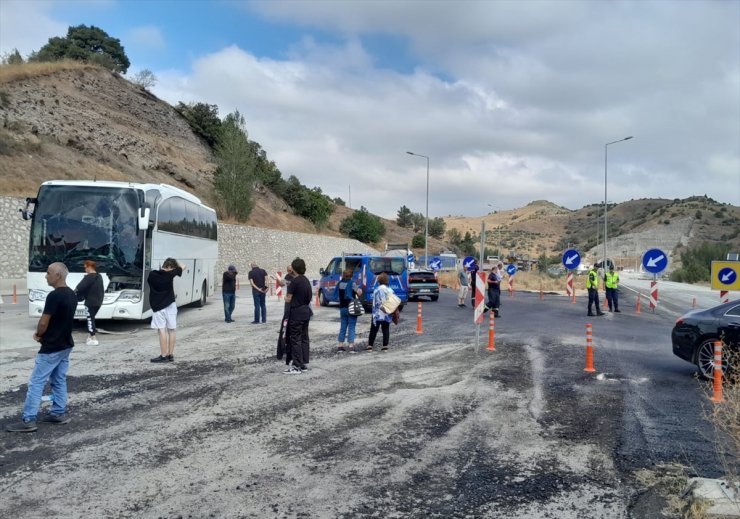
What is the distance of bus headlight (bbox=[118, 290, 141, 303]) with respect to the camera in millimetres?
15391

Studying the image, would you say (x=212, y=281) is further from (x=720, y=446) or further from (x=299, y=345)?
(x=720, y=446)

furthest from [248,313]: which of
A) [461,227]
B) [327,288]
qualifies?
[461,227]

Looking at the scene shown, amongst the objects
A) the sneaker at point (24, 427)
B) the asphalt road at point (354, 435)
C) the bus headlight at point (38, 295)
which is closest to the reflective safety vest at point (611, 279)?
the asphalt road at point (354, 435)

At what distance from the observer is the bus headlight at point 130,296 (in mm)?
15391

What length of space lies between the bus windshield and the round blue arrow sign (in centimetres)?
1482

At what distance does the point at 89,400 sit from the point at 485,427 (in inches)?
209

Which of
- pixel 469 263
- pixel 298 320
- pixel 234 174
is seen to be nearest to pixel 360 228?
pixel 234 174

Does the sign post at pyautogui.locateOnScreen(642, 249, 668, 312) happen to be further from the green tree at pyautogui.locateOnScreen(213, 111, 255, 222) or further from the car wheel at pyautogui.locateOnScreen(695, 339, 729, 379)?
the green tree at pyautogui.locateOnScreen(213, 111, 255, 222)

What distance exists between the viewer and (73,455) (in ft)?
20.5

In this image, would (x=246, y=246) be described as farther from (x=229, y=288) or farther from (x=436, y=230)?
(x=436, y=230)

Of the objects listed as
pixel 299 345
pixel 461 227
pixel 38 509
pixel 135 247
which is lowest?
pixel 38 509

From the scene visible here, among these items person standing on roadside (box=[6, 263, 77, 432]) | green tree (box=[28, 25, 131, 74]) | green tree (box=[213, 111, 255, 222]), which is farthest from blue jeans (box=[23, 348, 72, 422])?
green tree (box=[28, 25, 131, 74])

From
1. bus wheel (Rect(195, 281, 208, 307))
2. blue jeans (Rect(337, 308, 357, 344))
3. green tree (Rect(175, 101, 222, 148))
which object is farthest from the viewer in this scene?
green tree (Rect(175, 101, 222, 148))

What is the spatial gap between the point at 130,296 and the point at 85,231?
196 cm
